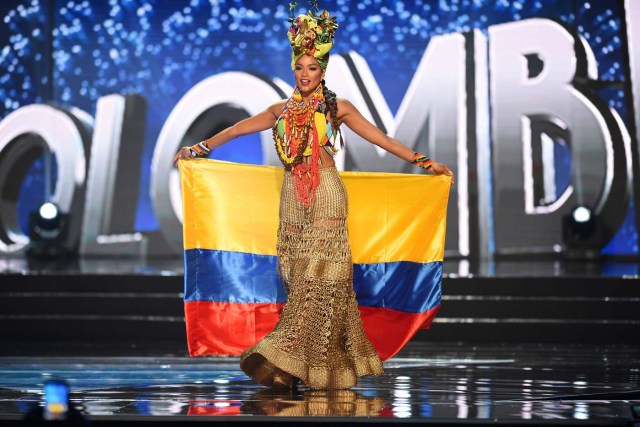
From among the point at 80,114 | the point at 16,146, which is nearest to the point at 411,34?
the point at 80,114

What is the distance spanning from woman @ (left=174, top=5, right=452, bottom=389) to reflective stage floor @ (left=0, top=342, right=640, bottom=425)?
0.13 m

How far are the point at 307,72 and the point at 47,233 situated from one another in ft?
18.1

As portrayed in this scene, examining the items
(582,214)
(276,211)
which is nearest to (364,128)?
(276,211)

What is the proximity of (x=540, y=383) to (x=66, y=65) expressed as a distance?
20.4 feet

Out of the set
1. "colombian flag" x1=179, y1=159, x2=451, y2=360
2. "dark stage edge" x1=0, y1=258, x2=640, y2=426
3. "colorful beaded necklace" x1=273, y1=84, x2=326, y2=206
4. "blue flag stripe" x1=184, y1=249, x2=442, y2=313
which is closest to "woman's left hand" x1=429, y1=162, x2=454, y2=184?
"colombian flag" x1=179, y1=159, x2=451, y2=360

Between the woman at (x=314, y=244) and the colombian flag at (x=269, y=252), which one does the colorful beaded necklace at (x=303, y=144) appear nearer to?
the woman at (x=314, y=244)

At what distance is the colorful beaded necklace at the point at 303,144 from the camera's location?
14.9 ft

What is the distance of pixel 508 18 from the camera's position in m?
9.47

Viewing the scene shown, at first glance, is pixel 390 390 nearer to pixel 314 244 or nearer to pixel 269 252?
pixel 314 244

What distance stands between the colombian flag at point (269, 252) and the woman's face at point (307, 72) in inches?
26.7

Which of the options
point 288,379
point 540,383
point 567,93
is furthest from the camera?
point 567,93

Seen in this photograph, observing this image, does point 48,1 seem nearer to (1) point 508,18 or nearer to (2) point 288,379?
(1) point 508,18

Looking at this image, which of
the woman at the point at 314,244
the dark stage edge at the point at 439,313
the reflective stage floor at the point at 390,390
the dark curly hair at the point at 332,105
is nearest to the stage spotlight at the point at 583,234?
the dark stage edge at the point at 439,313

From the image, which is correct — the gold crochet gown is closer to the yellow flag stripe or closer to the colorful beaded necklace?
the colorful beaded necklace
